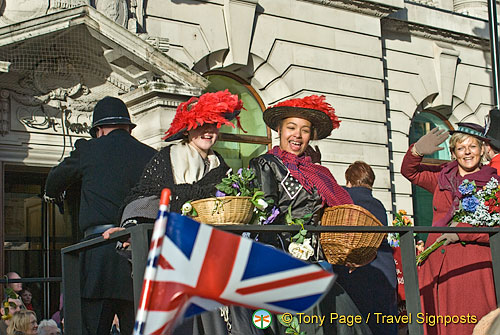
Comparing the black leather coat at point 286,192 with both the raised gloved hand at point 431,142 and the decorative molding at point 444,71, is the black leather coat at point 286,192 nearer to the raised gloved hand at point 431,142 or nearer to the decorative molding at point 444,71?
the raised gloved hand at point 431,142

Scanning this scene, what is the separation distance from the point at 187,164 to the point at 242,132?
316 inches

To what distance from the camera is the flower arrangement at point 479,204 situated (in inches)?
236

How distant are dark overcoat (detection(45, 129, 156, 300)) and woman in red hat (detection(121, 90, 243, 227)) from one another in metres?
0.39

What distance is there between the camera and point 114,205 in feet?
18.9

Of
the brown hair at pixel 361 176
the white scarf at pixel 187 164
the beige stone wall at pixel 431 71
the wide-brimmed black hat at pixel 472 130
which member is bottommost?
the white scarf at pixel 187 164

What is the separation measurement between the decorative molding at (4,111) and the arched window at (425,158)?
26.8 feet

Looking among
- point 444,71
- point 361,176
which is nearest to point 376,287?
point 361,176

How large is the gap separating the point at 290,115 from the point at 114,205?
53.6 inches

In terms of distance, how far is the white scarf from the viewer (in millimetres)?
5363

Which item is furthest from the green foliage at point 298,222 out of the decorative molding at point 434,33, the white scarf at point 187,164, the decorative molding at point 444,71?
the decorative molding at point 444,71

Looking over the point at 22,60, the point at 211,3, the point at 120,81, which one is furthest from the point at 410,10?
the point at 22,60

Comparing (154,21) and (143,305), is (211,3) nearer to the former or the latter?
(154,21)

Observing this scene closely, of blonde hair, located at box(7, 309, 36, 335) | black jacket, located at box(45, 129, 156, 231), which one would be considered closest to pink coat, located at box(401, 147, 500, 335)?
black jacket, located at box(45, 129, 156, 231)

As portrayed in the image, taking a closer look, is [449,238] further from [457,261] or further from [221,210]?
[221,210]
